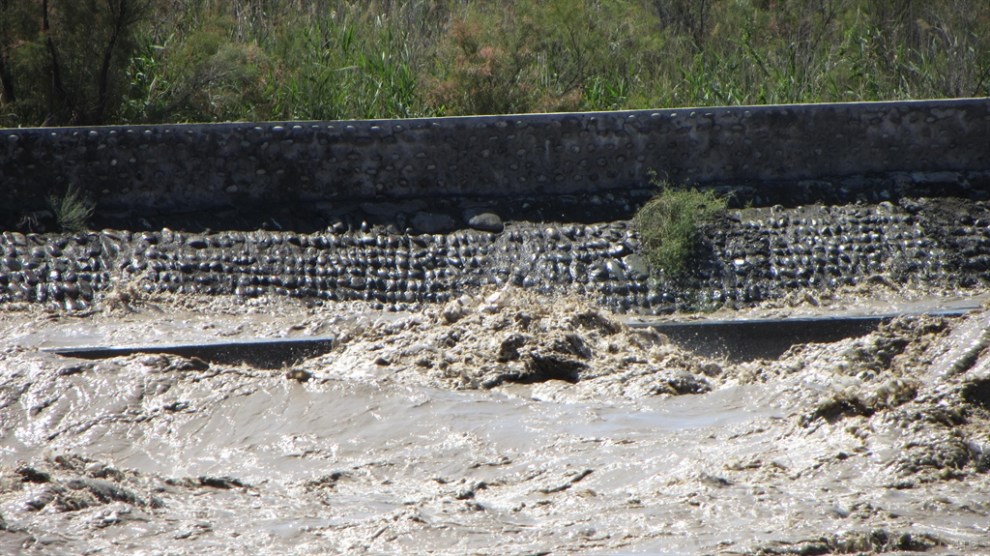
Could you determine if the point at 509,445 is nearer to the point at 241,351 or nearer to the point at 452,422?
the point at 452,422

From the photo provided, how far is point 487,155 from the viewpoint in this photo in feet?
37.0

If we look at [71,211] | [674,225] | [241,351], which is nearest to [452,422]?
[241,351]

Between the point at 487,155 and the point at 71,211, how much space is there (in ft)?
13.0

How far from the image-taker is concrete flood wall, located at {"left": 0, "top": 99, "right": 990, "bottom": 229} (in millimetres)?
10711

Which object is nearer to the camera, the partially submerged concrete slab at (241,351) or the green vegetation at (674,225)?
the partially submerged concrete slab at (241,351)

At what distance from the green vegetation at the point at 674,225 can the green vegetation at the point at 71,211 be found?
17.1ft

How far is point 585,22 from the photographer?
42.8 feet

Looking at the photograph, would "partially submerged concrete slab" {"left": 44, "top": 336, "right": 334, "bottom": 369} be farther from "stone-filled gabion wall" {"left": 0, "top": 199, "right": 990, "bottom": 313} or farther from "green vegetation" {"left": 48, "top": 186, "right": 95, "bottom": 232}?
"green vegetation" {"left": 48, "top": 186, "right": 95, "bottom": 232}

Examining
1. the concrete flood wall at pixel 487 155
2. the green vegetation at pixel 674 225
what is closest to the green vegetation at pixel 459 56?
the concrete flood wall at pixel 487 155

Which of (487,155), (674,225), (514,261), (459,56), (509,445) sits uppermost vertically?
(459,56)

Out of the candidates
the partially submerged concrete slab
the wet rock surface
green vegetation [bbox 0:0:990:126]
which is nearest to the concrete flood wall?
the wet rock surface

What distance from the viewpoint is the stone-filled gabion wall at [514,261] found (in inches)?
395

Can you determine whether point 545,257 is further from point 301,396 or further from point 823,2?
point 823,2

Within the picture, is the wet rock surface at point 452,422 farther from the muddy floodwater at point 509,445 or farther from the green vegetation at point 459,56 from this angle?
the green vegetation at point 459,56
